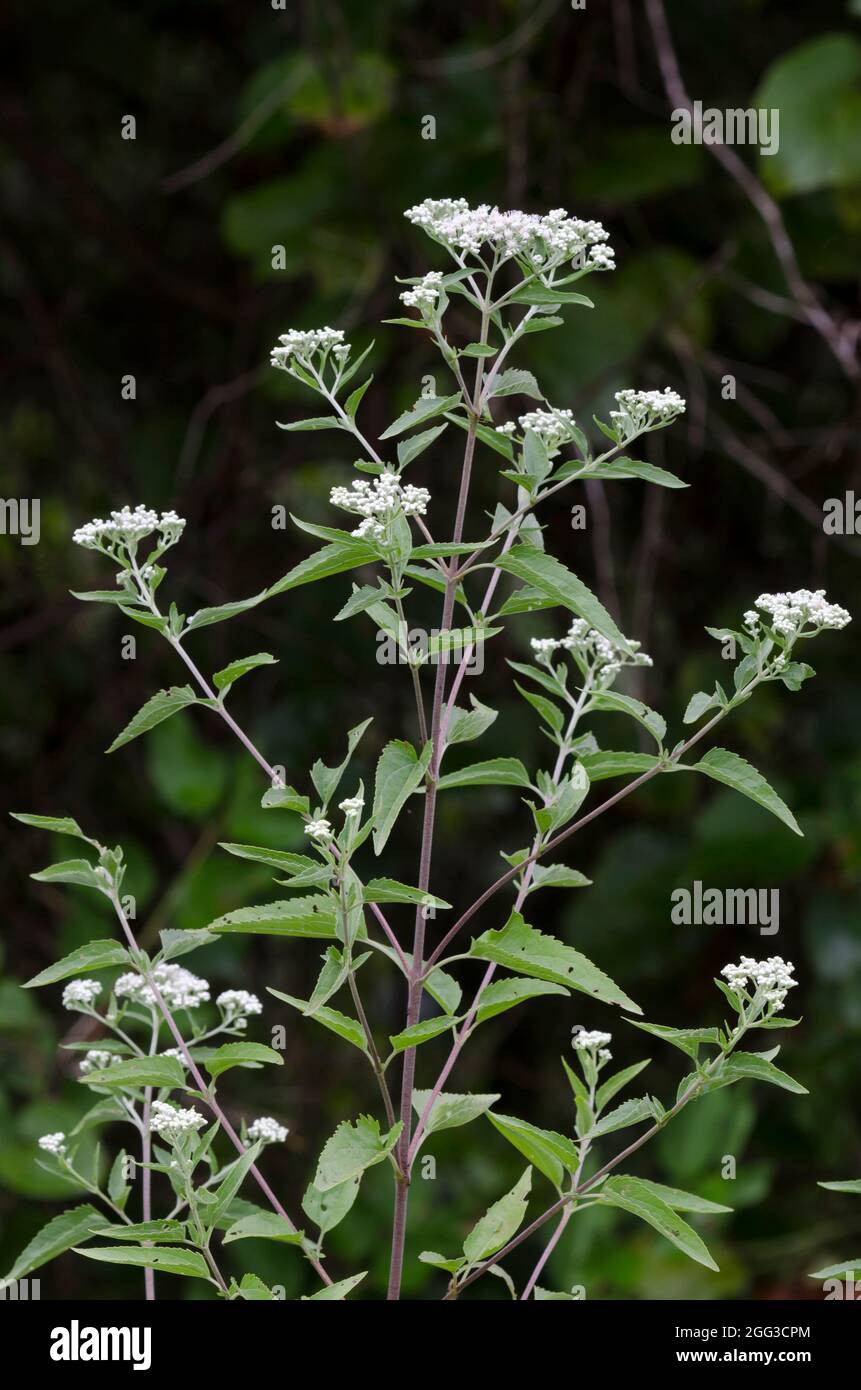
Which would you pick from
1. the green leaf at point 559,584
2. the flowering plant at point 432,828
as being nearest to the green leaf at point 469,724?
the flowering plant at point 432,828

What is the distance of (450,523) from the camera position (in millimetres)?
2578

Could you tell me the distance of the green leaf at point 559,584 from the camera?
741 mm

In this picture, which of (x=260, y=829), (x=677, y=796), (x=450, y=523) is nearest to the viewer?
(x=260, y=829)

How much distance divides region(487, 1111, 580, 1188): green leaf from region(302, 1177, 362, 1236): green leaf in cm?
12

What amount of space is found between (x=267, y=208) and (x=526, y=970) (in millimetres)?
1772

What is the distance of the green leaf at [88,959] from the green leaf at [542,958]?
0.19m

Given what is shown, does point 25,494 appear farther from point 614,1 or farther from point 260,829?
point 614,1

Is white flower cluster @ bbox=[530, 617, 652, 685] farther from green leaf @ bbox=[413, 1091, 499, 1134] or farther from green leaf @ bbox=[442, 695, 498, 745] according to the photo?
green leaf @ bbox=[413, 1091, 499, 1134]

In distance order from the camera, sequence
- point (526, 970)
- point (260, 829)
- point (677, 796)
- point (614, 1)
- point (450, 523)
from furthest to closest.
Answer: point (450, 523) < point (677, 796) < point (614, 1) < point (260, 829) < point (526, 970)

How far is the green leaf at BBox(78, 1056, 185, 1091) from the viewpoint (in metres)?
0.76

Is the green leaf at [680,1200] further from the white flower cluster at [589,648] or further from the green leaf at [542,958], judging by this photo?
the white flower cluster at [589,648]
